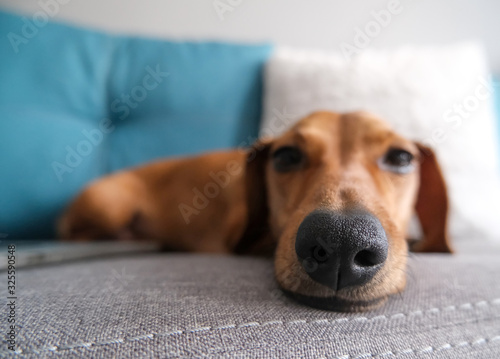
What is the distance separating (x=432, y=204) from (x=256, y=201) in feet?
2.19

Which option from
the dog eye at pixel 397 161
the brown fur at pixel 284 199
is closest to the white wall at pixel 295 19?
the brown fur at pixel 284 199

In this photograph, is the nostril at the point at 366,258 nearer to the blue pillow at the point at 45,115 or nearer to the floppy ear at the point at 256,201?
the floppy ear at the point at 256,201

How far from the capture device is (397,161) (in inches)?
42.6

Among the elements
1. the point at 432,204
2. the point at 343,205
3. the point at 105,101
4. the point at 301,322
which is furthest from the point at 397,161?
the point at 105,101

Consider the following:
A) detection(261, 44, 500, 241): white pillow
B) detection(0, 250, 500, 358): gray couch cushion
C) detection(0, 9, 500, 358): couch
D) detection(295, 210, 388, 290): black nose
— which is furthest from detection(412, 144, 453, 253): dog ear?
detection(295, 210, 388, 290): black nose

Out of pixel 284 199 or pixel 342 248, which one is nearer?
pixel 342 248

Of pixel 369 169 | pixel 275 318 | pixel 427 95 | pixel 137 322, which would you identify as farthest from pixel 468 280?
pixel 427 95

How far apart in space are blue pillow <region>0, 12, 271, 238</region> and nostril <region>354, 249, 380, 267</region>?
1.45 meters

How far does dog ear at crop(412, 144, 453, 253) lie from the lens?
47.8 inches

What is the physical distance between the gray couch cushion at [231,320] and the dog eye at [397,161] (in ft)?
1.36

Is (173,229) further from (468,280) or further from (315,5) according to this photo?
(315,5)

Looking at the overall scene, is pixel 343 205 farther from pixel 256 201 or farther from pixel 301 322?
pixel 256 201

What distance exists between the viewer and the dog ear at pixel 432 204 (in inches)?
47.8

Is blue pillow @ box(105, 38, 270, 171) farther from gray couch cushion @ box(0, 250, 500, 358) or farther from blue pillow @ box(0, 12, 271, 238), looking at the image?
gray couch cushion @ box(0, 250, 500, 358)
